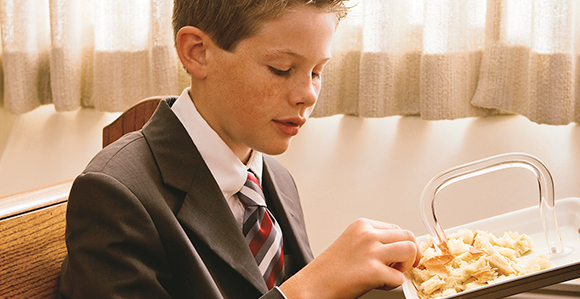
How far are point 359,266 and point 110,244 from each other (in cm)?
28

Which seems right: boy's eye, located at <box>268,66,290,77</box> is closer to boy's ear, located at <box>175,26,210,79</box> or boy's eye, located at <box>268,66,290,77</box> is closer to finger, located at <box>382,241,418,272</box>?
boy's ear, located at <box>175,26,210,79</box>

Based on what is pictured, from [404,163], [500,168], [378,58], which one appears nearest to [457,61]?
[378,58]

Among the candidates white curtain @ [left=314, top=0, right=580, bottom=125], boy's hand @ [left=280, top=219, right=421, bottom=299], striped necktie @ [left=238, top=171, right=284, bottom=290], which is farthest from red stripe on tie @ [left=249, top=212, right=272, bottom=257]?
white curtain @ [left=314, top=0, right=580, bottom=125]

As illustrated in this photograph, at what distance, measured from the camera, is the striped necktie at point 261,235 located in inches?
30.1

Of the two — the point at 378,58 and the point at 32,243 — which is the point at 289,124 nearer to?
the point at 32,243

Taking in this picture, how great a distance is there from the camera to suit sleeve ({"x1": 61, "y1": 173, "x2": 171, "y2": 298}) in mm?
585

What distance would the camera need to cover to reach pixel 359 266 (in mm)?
610

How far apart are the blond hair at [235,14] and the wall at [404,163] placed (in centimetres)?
80

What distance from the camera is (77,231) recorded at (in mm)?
608

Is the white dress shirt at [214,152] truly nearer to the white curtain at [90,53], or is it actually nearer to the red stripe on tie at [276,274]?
the red stripe on tie at [276,274]

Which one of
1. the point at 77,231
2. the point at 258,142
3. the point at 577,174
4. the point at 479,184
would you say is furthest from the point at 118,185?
the point at 577,174

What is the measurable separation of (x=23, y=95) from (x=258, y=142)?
3.93 feet

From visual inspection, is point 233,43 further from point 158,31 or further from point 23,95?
point 23,95

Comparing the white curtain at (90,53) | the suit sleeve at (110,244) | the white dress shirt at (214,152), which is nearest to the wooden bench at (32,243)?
the suit sleeve at (110,244)
